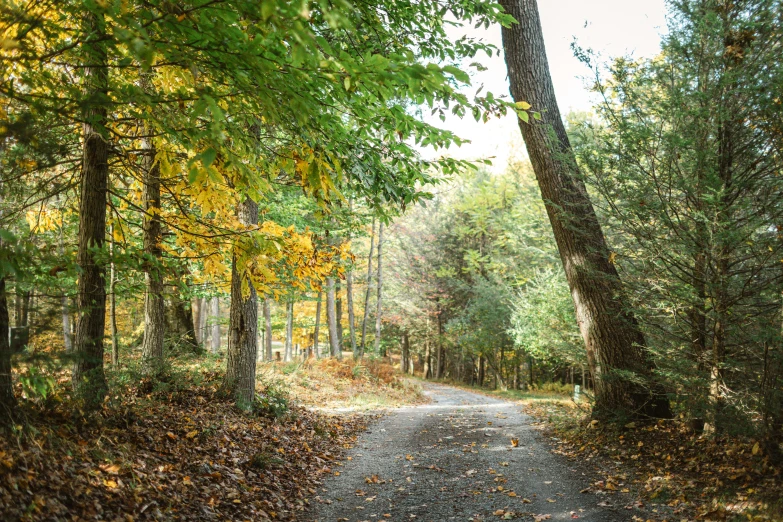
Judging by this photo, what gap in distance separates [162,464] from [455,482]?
3.53 meters

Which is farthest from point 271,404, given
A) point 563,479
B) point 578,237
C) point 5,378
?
point 578,237

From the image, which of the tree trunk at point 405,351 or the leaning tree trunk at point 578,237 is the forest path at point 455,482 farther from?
the tree trunk at point 405,351

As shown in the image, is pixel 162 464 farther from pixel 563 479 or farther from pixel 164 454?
pixel 563 479

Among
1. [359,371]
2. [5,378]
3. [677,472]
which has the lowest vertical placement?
[359,371]

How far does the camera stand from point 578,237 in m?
A: 7.71

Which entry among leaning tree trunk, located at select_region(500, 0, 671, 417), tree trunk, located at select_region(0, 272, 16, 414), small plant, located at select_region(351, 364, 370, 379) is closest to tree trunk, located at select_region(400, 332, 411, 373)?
small plant, located at select_region(351, 364, 370, 379)

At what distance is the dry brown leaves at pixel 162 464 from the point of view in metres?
3.28

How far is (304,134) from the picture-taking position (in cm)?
420

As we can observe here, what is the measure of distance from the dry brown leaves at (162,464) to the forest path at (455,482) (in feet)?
1.63

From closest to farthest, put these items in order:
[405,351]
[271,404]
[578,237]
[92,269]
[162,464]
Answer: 1. [162,464]
2. [92,269]
3. [578,237]
4. [271,404]
5. [405,351]

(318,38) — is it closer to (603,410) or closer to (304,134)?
(304,134)

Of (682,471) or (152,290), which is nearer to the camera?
(682,471)

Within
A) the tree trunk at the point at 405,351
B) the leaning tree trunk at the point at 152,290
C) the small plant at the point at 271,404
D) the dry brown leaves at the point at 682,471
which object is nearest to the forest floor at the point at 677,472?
the dry brown leaves at the point at 682,471

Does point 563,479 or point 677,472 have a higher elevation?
point 677,472
